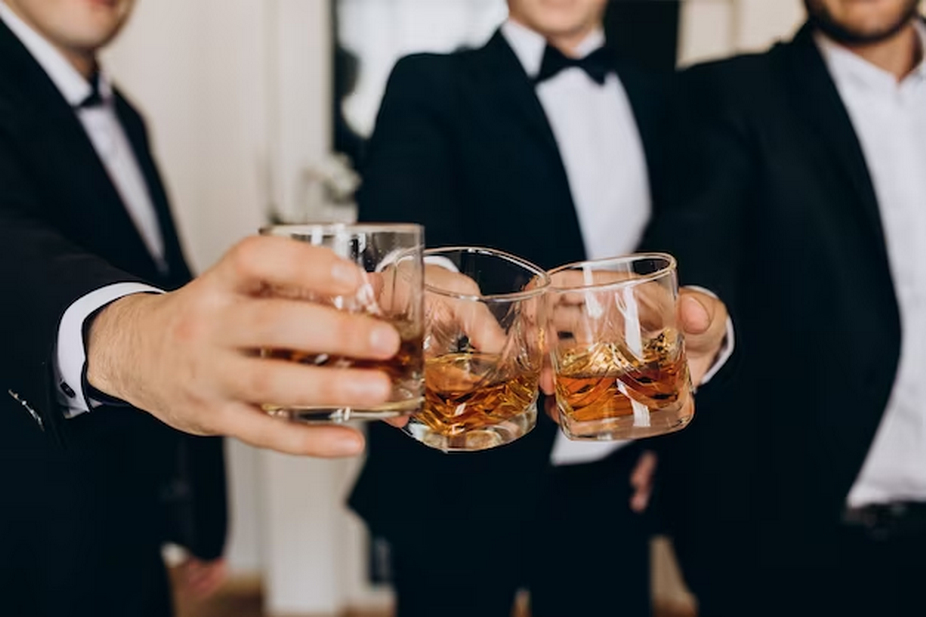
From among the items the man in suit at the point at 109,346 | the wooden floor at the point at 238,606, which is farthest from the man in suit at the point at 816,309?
the wooden floor at the point at 238,606

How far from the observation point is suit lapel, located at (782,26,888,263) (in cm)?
130

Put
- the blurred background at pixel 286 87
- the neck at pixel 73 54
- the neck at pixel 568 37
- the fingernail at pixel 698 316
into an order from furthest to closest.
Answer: the blurred background at pixel 286 87
the neck at pixel 568 37
the neck at pixel 73 54
the fingernail at pixel 698 316

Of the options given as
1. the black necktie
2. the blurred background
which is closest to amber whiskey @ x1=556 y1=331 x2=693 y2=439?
the black necktie

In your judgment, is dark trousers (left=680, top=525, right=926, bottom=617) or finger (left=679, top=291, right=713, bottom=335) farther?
dark trousers (left=680, top=525, right=926, bottom=617)

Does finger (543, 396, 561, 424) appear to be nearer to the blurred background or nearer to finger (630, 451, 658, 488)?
finger (630, 451, 658, 488)

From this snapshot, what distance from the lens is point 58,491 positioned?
123 centimetres

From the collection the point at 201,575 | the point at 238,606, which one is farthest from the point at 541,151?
the point at 238,606

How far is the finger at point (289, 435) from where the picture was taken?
1.92ft

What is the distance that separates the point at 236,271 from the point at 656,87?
50.5 inches

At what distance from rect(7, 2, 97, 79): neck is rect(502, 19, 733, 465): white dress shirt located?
2.72 ft

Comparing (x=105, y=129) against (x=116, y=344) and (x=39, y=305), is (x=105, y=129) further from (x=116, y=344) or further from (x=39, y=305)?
(x=116, y=344)

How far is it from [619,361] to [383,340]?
1.12 feet

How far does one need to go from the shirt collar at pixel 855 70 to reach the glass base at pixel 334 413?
1206 mm

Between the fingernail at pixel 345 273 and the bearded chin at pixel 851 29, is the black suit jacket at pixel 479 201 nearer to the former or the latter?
the bearded chin at pixel 851 29
